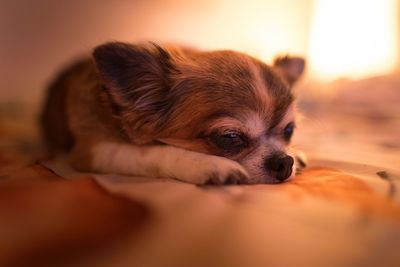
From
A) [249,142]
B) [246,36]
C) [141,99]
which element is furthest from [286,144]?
[246,36]

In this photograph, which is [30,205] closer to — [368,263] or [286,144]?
[368,263]

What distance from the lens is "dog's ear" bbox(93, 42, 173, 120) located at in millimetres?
1307

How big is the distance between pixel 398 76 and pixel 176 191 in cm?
238

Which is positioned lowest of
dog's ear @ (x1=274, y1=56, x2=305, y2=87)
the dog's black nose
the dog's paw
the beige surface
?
the dog's black nose

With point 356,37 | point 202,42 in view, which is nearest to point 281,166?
point 202,42

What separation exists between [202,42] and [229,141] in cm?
98

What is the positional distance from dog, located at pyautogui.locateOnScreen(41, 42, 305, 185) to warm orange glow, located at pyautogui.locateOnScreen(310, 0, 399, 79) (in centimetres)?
158

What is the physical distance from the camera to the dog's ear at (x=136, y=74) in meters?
1.31

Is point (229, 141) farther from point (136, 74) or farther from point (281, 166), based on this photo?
point (136, 74)

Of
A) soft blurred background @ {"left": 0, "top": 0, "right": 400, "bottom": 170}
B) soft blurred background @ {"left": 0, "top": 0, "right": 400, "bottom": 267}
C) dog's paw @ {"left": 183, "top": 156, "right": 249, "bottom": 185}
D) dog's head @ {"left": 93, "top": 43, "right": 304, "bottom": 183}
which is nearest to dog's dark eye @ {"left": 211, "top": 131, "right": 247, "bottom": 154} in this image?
dog's head @ {"left": 93, "top": 43, "right": 304, "bottom": 183}

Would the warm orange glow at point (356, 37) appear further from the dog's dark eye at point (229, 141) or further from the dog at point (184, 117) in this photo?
the dog's dark eye at point (229, 141)

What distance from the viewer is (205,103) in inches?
51.3

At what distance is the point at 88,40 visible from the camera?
225cm

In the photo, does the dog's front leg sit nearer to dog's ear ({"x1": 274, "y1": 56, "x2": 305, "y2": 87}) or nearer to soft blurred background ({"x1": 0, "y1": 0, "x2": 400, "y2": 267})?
soft blurred background ({"x1": 0, "y1": 0, "x2": 400, "y2": 267})
